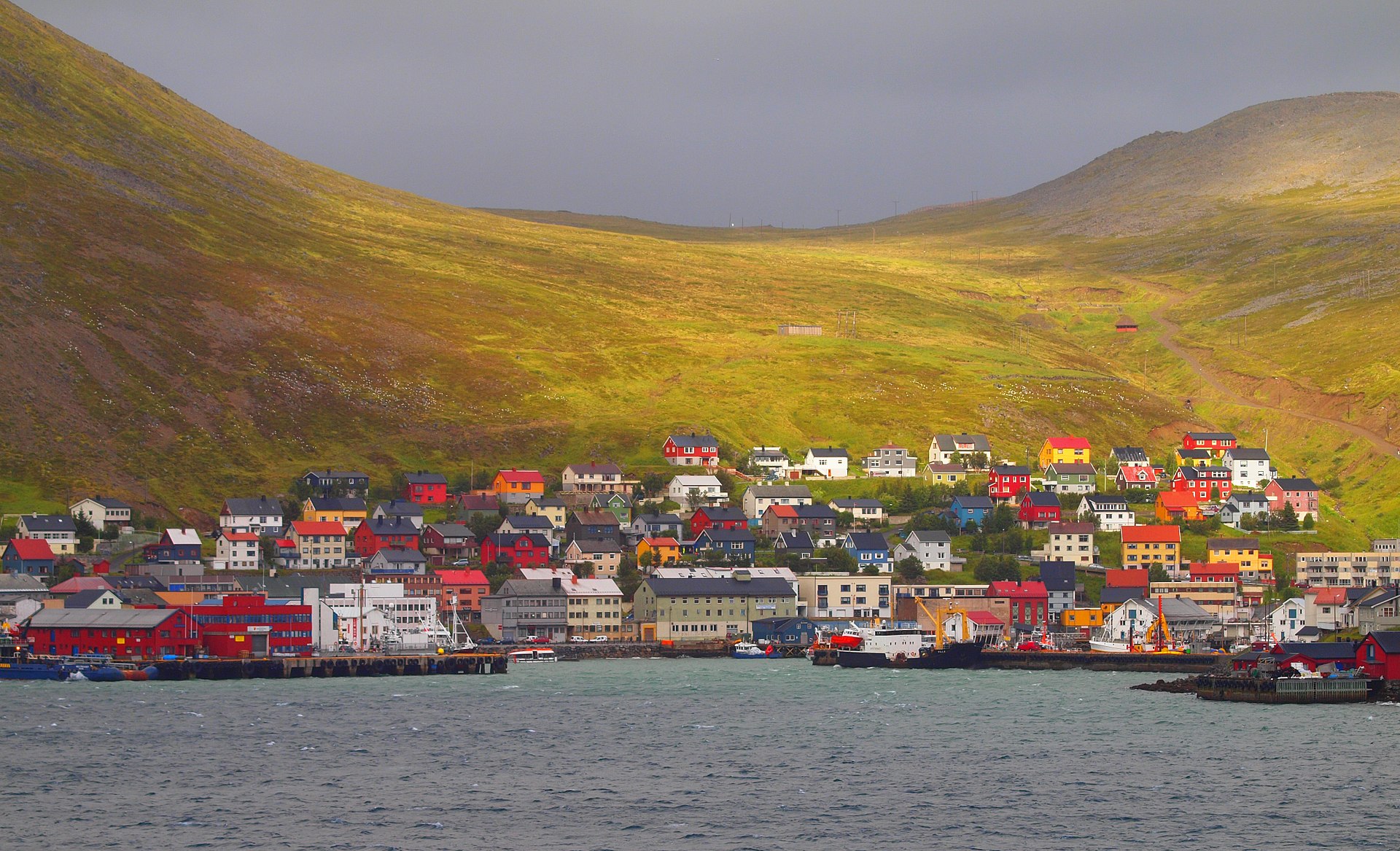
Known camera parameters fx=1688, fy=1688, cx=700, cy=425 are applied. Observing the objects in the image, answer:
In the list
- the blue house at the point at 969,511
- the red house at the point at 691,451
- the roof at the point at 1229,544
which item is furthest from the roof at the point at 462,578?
the roof at the point at 1229,544

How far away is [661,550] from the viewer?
147000 mm

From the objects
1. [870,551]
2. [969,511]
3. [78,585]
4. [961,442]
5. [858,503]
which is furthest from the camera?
[961,442]

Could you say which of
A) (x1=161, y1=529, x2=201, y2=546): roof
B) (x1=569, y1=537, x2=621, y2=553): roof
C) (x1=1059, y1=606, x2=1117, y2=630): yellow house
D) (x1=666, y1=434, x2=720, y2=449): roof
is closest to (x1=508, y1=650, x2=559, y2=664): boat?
(x1=569, y1=537, x2=621, y2=553): roof

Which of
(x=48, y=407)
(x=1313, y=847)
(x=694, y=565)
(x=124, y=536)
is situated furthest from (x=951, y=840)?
(x=48, y=407)

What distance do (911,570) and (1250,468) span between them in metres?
59.3

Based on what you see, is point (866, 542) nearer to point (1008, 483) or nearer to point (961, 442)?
point (1008, 483)

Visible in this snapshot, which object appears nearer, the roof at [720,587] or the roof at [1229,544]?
the roof at [720,587]

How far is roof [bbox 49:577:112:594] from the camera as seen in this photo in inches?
4695

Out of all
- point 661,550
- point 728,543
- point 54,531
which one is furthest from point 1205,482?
point 54,531

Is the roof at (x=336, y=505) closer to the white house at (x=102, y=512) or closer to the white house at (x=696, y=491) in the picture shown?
the white house at (x=102, y=512)

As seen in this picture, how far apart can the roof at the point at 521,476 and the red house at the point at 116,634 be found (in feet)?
183

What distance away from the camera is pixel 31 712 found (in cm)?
8369

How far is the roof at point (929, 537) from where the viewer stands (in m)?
144

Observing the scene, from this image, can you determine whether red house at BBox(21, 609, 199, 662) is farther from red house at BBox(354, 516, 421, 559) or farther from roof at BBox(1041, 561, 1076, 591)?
roof at BBox(1041, 561, 1076, 591)
